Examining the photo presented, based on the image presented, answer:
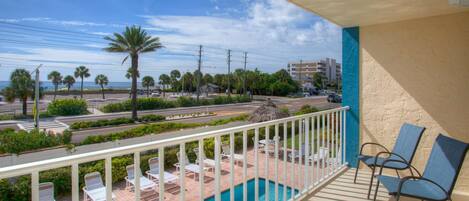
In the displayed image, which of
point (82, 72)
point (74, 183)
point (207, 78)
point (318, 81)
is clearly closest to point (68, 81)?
point (82, 72)

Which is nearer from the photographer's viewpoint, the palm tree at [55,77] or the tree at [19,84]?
the tree at [19,84]

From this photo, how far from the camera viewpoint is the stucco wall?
141 inches

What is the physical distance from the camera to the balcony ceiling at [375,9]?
3.15 m

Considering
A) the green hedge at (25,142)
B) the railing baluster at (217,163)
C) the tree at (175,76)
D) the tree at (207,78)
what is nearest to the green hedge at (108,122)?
the green hedge at (25,142)

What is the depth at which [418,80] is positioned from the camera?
3857mm

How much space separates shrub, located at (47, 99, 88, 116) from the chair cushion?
37310 millimetres

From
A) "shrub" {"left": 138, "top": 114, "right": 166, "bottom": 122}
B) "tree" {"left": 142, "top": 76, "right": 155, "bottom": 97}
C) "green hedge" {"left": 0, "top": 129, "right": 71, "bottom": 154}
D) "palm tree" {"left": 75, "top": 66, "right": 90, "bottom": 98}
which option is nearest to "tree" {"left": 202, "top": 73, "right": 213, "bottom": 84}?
"tree" {"left": 142, "top": 76, "right": 155, "bottom": 97}

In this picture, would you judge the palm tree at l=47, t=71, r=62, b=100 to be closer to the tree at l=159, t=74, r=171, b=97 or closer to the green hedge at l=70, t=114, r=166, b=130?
the tree at l=159, t=74, r=171, b=97

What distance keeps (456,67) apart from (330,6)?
1.69 m

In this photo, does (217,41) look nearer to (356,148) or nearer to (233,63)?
(233,63)

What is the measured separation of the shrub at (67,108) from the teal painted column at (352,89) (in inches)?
1417

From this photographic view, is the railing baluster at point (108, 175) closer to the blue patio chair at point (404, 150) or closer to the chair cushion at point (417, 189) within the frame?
the chair cushion at point (417, 189)

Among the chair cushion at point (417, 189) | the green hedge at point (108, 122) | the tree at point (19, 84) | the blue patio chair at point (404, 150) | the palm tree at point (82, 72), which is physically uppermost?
the palm tree at point (82, 72)

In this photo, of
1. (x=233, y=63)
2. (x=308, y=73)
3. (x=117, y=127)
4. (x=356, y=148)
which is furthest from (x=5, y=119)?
(x=308, y=73)
